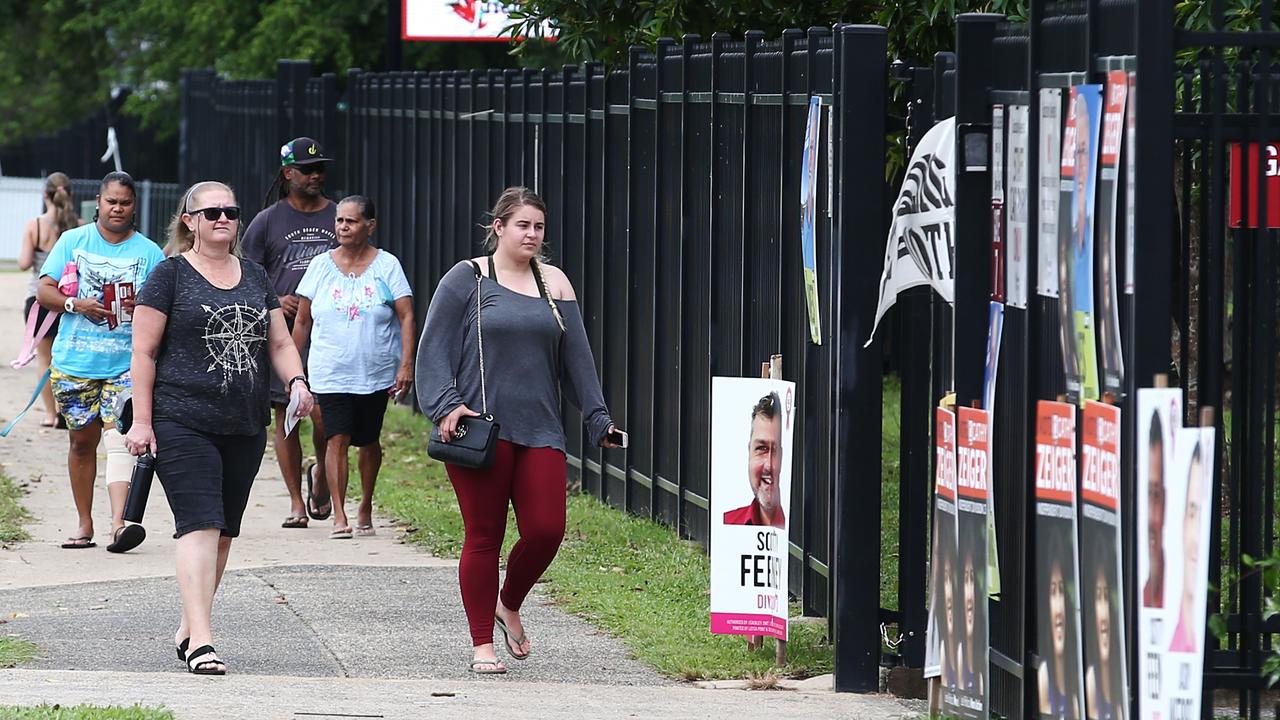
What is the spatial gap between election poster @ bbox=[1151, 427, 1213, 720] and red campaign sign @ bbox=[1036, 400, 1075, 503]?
56cm

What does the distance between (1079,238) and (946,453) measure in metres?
1.15

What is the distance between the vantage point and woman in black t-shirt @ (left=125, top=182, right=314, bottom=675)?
7348 mm

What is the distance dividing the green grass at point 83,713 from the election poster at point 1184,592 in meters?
2.87

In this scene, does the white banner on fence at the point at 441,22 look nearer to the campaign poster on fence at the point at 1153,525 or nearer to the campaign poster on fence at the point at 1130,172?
the campaign poster on fence at the point at 1130,172

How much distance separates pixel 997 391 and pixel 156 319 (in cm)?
297

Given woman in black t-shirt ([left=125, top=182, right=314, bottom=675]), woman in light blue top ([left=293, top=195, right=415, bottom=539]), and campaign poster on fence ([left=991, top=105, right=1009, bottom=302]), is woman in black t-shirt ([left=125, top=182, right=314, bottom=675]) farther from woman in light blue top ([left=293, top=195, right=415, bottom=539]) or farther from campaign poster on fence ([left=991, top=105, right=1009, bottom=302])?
woman in light blue top ([left=293, top=195, right=415, bottom=539])

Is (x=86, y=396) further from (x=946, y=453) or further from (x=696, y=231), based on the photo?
(x=946, y=453)

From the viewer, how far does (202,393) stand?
739cm

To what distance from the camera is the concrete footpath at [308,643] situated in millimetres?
6754

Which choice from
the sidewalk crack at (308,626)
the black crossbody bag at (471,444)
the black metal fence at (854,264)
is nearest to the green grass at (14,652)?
the sidewalk crack at (308,626)

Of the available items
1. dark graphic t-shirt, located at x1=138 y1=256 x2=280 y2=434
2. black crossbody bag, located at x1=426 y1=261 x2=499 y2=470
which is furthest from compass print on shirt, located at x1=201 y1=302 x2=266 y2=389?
black crossbody bag, located at x1=426 y1=261 x2=499 y2=470

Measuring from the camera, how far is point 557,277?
774cm

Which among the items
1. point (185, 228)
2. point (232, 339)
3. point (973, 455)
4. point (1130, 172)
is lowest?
point (973, 455)

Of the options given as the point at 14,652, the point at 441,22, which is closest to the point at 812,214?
the point at 14,652
